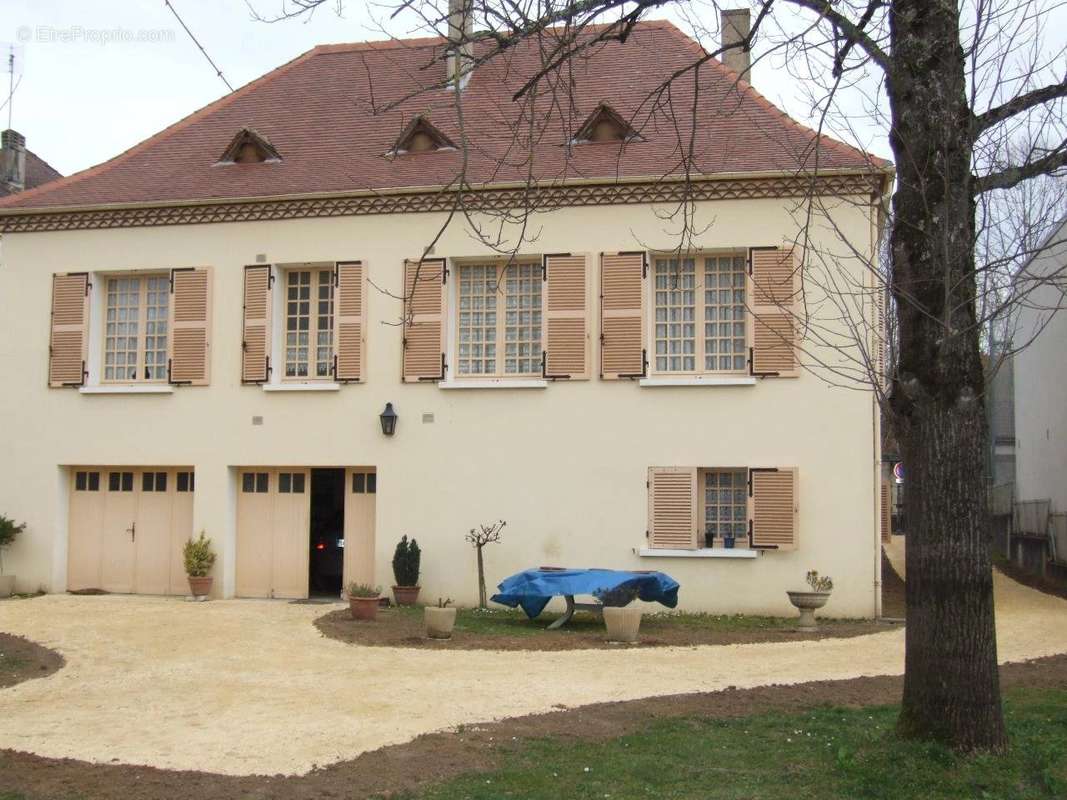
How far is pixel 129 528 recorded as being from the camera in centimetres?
1895

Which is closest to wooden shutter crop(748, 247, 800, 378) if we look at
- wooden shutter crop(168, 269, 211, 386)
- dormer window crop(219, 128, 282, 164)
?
dormer window crop(219, 128, 282, 164)

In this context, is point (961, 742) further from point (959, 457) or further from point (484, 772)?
point (484, 772)

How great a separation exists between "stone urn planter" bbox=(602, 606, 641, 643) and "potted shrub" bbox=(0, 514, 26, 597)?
9862 millimetres

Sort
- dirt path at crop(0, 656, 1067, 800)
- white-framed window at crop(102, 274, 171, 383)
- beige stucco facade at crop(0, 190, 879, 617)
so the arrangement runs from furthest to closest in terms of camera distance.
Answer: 1. white-framed window at crop(102, 274, 171, 383)
2. beige stucco facade at crop(0, 190, 879, 617)
3. dirt path at crop(0, 656, 1067, 800)

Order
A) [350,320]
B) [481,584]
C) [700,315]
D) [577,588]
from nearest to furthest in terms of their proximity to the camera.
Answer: [577,588] → [481,584] → [700,315] → [350,320]

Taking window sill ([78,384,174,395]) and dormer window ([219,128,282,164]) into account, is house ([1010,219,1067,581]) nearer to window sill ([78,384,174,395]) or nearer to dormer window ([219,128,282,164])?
dormer window ([219,128,282,164])

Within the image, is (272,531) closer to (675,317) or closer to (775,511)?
(675,317)

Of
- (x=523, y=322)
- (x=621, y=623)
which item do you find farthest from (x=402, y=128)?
(x=621, y=623)

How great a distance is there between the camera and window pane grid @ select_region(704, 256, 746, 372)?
17.0 m

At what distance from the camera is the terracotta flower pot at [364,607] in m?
15.3

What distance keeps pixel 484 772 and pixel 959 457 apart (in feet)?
11.6

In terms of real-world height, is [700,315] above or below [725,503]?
above

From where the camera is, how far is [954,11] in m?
7.68

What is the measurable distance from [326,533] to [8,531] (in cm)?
484
